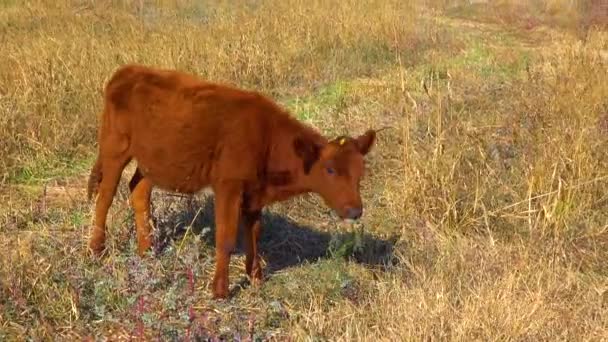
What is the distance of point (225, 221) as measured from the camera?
4.57 metres

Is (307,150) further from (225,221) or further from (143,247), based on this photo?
(143,247)

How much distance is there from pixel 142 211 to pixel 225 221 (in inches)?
37.4

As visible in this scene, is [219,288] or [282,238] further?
[282,238]

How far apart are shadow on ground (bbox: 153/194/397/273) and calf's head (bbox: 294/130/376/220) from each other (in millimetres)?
698

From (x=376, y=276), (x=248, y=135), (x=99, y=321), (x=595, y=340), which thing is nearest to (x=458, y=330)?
(x=595, y=340)

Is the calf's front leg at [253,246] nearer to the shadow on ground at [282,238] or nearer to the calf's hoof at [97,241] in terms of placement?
the shadow on ground at [282,238]

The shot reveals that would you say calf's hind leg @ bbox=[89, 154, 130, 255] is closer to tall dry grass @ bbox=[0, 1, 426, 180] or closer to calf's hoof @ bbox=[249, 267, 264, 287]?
calf's hoof @ bbox=[249, 267, 264, 287]

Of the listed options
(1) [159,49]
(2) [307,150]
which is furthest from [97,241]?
(1) [159,49]

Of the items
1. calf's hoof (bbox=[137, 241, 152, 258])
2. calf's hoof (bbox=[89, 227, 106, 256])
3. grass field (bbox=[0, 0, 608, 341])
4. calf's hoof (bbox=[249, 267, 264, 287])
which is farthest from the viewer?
calf's hoof (bbox=[137, 241, 152, 258])

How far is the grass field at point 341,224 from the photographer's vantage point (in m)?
4.23

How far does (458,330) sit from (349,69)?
25.3ft

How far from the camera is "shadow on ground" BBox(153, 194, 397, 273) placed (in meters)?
5.31

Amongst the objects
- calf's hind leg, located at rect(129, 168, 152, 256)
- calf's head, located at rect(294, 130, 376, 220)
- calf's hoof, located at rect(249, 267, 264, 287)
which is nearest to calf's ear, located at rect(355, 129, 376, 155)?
calf's head, located at rect(294, 130, 376, 220)

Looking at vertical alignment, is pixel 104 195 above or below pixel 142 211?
above
